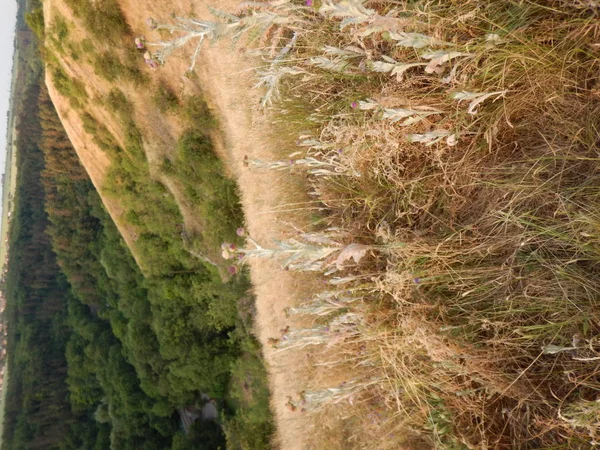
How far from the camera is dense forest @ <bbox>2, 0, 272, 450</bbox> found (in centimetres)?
1110

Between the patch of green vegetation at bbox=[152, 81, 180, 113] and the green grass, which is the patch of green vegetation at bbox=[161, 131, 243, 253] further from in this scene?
the green grass

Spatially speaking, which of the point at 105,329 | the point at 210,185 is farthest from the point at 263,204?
the point at 105,329

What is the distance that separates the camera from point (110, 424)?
20734mm

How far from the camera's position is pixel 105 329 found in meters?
20.5

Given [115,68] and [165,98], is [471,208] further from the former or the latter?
[115,68]

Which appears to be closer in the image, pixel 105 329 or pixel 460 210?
pixel 460 210

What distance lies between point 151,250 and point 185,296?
5.79ft

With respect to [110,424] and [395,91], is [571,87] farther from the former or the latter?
[110,424]

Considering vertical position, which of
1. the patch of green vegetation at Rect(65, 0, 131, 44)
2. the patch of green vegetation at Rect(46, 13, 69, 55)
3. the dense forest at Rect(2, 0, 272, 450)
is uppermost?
the patch of green vegetation at Rect(46, 13, 69, 55)

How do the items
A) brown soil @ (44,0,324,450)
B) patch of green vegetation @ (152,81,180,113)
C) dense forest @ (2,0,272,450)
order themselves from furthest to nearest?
dense forest @ (2,0,272,450)
patch of green vegetation @ (152,81,180,113)
brown soil @ (44,0,324,450)

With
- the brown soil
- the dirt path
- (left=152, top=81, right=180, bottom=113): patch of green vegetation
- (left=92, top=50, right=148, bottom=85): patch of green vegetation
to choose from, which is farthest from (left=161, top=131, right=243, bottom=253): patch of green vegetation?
(left=92, top=50, right=148, bottom=85): patch of green vegetation

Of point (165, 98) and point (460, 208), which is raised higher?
point (165, 98)

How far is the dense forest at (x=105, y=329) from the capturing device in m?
11.1

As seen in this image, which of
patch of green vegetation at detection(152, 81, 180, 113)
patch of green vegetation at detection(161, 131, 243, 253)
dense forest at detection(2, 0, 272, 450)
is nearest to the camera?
patch of green vegetation at detection(161, 131, 243, 253)
